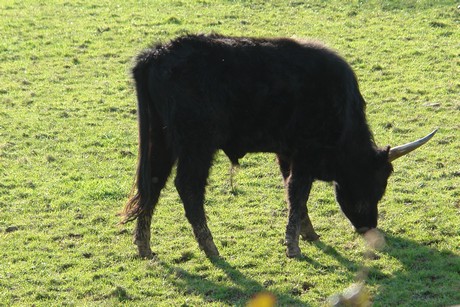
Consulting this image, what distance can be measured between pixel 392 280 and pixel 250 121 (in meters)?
2.11

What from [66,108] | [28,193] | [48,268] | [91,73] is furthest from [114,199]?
[91,73]

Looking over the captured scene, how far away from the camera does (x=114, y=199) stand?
11.2 m

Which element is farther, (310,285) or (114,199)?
(114,199)

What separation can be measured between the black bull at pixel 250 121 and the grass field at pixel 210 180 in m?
0.46

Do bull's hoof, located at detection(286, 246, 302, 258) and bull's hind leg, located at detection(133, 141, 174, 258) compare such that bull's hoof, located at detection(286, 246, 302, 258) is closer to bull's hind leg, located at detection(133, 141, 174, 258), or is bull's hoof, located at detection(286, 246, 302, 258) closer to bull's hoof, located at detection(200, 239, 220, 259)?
bull's hoof, located at detection(200, 239, 220, 259)

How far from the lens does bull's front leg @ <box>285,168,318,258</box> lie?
9336 mm

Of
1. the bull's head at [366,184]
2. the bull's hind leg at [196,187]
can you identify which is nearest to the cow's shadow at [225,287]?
the bull's hind leg at [196,187]

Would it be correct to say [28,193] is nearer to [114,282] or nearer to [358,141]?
[114,282]

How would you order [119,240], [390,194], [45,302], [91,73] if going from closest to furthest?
[45,302]
[119,240]
[390,194]
[91,73]

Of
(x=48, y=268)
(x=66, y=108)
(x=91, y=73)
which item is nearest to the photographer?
(x=48, y=268)

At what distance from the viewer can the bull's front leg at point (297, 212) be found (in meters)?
9.34

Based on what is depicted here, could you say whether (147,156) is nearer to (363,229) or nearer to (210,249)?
(210,249)

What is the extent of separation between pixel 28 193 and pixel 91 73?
546cm

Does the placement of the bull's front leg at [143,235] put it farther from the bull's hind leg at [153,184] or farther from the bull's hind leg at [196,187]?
→ the bull's hind leg at [196,187]
